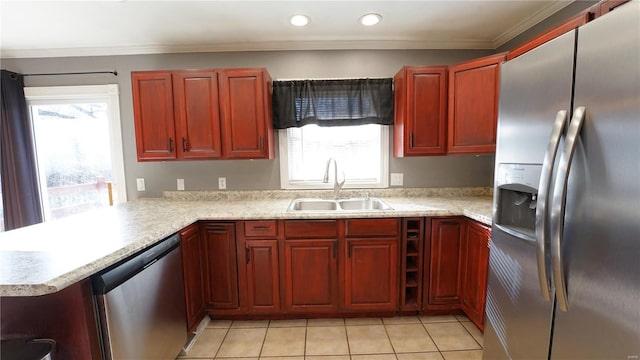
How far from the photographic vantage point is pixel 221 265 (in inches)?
80.1

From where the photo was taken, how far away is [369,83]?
244 cm

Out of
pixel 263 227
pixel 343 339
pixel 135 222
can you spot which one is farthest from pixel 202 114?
pixel 343 339

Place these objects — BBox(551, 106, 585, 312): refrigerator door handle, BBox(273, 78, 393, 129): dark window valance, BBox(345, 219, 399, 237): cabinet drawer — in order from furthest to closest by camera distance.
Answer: BBox(273, 78, 393, 129): dark window valance → BBox(345, 219, 399, 237): cabinet drawer → BBox(551, 106, 585, 312): refrigerator door handle

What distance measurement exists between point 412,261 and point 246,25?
240 cm

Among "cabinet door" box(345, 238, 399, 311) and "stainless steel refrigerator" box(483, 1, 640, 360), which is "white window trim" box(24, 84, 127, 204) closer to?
"cabinet door" box(345, 238, 399, 311)

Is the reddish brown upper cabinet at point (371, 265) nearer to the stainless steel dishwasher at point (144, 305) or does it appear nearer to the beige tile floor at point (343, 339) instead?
the beige tile floor at point (343, 339)

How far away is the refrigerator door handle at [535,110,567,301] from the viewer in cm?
84

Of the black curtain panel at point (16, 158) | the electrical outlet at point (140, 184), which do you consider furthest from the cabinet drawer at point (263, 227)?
the black curtain panel at point (16, 158)

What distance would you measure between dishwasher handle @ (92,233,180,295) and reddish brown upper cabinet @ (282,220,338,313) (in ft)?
2.68

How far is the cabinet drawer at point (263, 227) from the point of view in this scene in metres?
2.00

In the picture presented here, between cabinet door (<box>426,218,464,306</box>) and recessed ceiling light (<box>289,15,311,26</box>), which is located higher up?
recessed ceiling light (<box>289,15,311,26</box>)

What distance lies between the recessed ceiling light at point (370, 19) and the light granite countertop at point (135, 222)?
59.1 inches

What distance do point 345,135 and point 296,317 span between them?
174cm

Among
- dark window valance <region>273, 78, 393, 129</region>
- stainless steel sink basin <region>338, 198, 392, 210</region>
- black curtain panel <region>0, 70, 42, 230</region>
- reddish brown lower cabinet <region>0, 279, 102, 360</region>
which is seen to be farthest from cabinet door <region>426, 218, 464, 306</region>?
black curtain panel <region>0, 70, 42, 230</region>
